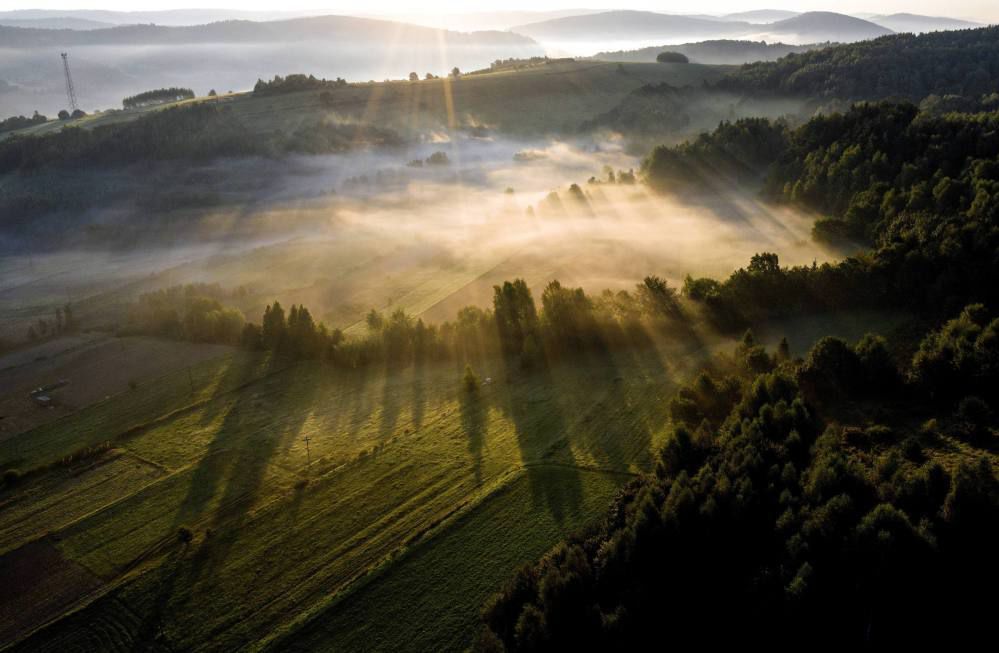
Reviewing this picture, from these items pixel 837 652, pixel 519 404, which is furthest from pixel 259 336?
pixel 837 652

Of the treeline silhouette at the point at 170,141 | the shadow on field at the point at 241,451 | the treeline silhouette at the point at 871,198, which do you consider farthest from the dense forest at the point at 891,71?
the shadow on field at the point at 241,451

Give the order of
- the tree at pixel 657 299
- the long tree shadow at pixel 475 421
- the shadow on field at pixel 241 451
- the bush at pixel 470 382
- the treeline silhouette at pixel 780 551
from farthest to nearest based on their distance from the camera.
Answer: the tree at pixel 657 299, the bush at pixel 470 382, the long tree shadow at pixel 475 421, the shadow on field at pixel 241 451, the treeline silhouette at pixel 780 551

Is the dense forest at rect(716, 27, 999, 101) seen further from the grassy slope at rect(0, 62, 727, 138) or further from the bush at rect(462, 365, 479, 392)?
the bush at rect(462, 365, 479, 392)

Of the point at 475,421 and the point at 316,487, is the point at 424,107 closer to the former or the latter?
the point at 475,421

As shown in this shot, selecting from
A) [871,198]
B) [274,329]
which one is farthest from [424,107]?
[274,329]

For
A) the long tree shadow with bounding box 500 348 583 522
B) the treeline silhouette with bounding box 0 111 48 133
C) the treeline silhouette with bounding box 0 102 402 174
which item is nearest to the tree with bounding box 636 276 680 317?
the long tree shadow with bounding box 500 348 583 522

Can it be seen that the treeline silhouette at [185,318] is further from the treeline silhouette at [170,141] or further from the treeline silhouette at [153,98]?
the treeline silhouette at [153,98]
